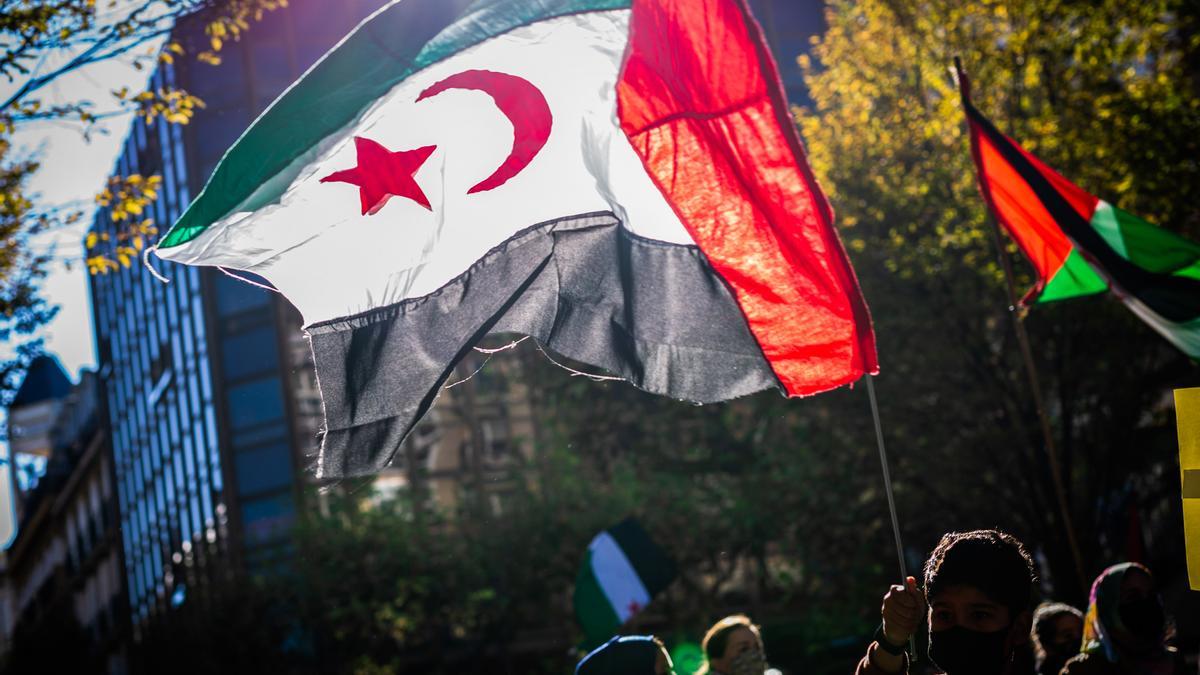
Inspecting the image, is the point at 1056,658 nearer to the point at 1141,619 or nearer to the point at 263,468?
the point at 1141,619

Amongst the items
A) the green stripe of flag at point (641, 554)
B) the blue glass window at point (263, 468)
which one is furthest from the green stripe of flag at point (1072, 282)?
the blue glass window at point (263, 468)

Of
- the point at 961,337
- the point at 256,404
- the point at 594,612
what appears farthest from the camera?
the point at 256,404

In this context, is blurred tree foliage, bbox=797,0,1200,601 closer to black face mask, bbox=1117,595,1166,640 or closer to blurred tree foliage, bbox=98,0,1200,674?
blurred tree foliage, bbox=98,0,1200,674

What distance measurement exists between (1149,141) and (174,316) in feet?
126

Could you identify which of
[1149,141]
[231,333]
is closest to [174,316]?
[231,333]

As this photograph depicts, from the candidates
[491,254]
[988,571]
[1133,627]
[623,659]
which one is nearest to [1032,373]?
[1133,627]

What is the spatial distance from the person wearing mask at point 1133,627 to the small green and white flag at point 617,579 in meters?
7.71

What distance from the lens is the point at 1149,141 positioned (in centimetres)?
1356

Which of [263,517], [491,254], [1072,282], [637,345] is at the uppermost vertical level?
[491,254]

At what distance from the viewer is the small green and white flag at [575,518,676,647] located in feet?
43.6

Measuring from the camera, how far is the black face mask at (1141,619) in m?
5.89

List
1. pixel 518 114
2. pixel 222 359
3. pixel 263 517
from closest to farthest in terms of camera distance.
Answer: pixel 518 114 < pixel 263 517 < pixel 222 359

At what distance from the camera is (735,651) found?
6.64 meters

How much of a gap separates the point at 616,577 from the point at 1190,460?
10.0 metres
